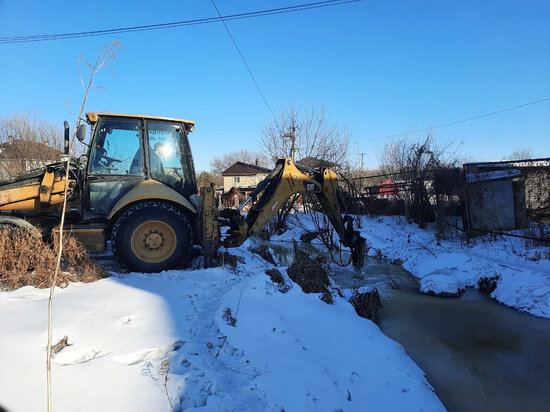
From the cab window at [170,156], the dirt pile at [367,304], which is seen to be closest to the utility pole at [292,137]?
the cab window at [170,156]

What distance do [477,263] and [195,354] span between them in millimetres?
7636

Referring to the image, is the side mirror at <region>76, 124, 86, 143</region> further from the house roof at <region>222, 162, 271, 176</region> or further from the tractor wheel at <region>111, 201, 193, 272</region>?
the house roof at <region>222, 162, 271, 176</region>

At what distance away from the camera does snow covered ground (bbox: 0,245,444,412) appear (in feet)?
8.02

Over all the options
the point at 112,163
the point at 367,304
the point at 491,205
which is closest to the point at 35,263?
the point at 112,163

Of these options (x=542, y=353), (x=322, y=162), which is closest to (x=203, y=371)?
(x=542, y=353)

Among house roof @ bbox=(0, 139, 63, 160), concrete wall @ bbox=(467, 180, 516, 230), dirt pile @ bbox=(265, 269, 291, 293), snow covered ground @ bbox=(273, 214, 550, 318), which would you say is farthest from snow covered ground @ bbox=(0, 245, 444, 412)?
house roof @ bbox=(0, 139, 63, 160)

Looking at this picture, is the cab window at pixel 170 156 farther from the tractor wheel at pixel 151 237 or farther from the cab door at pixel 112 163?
the tractor wheel at pixel 151 237

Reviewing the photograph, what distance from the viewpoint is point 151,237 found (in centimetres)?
578

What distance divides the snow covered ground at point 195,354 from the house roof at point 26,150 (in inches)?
874

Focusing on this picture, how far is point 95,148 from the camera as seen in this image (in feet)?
19.7

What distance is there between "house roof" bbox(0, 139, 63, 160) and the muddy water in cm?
2283

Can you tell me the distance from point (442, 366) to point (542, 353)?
1450 mm

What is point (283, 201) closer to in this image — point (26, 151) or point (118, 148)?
point (118, 148)

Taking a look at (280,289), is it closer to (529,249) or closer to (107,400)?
(107,400)
